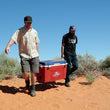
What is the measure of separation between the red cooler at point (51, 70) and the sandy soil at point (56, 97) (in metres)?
0.42

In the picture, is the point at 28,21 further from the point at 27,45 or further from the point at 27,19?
the point at 27,45

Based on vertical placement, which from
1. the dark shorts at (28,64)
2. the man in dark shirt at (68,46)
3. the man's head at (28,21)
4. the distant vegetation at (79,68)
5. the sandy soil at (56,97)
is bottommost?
the sandy soil at (56,97)

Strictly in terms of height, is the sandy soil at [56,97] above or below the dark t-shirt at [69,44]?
below

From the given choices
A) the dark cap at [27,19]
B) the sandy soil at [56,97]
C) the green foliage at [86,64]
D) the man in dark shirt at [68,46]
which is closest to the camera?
the sandy soil at [56,97]

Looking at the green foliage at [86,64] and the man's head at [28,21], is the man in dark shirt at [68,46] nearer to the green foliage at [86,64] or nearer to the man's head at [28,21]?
the man's head at [28,21]

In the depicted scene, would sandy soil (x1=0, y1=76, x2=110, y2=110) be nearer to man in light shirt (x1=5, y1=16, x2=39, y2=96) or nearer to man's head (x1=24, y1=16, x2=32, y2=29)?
man in light shirt (x1=5, y1=16, x2=39, y2=96)

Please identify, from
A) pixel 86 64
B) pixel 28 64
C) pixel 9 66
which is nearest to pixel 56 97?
pixel 28 64

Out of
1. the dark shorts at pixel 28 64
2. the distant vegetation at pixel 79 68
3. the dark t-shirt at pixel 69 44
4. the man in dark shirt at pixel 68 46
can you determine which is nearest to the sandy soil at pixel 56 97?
the distant vegetation at pixel 79 68

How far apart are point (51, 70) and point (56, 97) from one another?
1001 millimetres

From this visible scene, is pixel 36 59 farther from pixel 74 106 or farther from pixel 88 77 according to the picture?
pixel 88 77

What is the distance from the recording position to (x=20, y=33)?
477cm

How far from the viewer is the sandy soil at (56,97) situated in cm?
426

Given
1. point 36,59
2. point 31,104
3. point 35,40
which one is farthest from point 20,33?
point 31,104

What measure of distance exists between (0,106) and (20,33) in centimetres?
197
